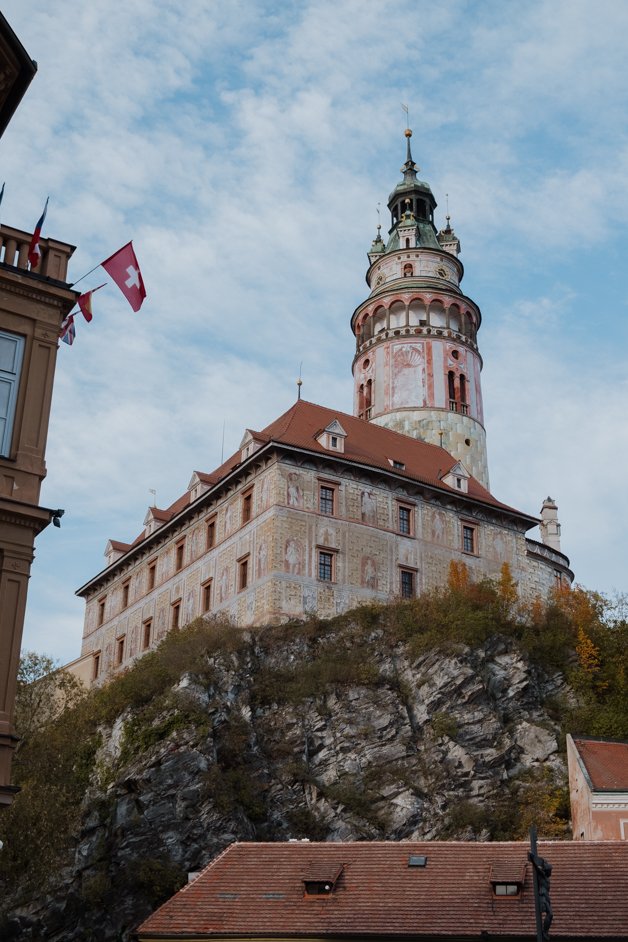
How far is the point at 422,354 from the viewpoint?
63188 millimetres

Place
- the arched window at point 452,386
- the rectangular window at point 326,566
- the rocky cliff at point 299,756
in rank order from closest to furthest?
the rocky cliff at point 299,756 < the rectangular window at point 326,566 < the arched window at point 452,386

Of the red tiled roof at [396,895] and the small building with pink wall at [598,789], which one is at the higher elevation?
the small building with pink wall at [598,789]

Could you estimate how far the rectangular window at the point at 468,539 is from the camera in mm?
52438

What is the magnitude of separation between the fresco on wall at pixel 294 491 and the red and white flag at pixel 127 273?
81.4 ft

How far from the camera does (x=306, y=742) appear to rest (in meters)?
41.0

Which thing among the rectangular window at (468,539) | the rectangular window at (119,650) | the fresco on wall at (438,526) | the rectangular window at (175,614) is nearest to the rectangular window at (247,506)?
the rectangular window at (175,614)

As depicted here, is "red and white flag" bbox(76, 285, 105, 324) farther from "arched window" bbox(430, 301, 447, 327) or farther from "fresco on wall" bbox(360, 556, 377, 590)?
"arched window" bbox(430, 301, 447, 327)

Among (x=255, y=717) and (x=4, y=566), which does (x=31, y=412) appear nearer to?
(x=4, y=566)

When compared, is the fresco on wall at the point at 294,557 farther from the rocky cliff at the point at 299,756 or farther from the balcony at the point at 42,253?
the balcony at the point at 42,253

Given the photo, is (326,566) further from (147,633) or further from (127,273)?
(127,273)

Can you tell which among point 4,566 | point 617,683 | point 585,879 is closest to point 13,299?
point 4,566

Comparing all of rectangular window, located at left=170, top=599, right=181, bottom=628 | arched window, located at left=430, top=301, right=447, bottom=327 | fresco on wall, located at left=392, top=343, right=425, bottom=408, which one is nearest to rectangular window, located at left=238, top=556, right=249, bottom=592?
rectangular window, located at left=170, top=599, right=181, bottom=628

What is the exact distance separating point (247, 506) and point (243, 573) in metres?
3.07

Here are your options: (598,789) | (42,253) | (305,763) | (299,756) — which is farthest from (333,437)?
(42,253)
